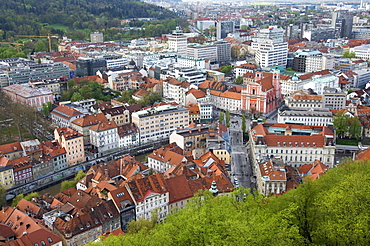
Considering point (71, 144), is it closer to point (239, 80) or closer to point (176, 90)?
point (176, 90)

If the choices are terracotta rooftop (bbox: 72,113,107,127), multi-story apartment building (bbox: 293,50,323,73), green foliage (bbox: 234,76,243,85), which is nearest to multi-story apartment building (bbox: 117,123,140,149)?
terracotta rooftop (bbox: 72,113,107,127)

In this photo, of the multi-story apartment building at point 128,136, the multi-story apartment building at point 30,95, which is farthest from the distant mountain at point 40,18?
the multi-story apartment building at point 128,136

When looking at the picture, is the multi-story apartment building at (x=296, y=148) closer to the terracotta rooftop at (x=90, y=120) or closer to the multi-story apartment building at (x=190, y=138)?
the multi-story apartment building at (x=190, y=138)

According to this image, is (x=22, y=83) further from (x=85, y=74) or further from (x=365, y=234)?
(x=365, y=234)

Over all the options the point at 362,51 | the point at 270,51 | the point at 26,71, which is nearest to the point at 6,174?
the point at 26,71

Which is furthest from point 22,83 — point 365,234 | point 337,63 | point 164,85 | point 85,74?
point 365,234
